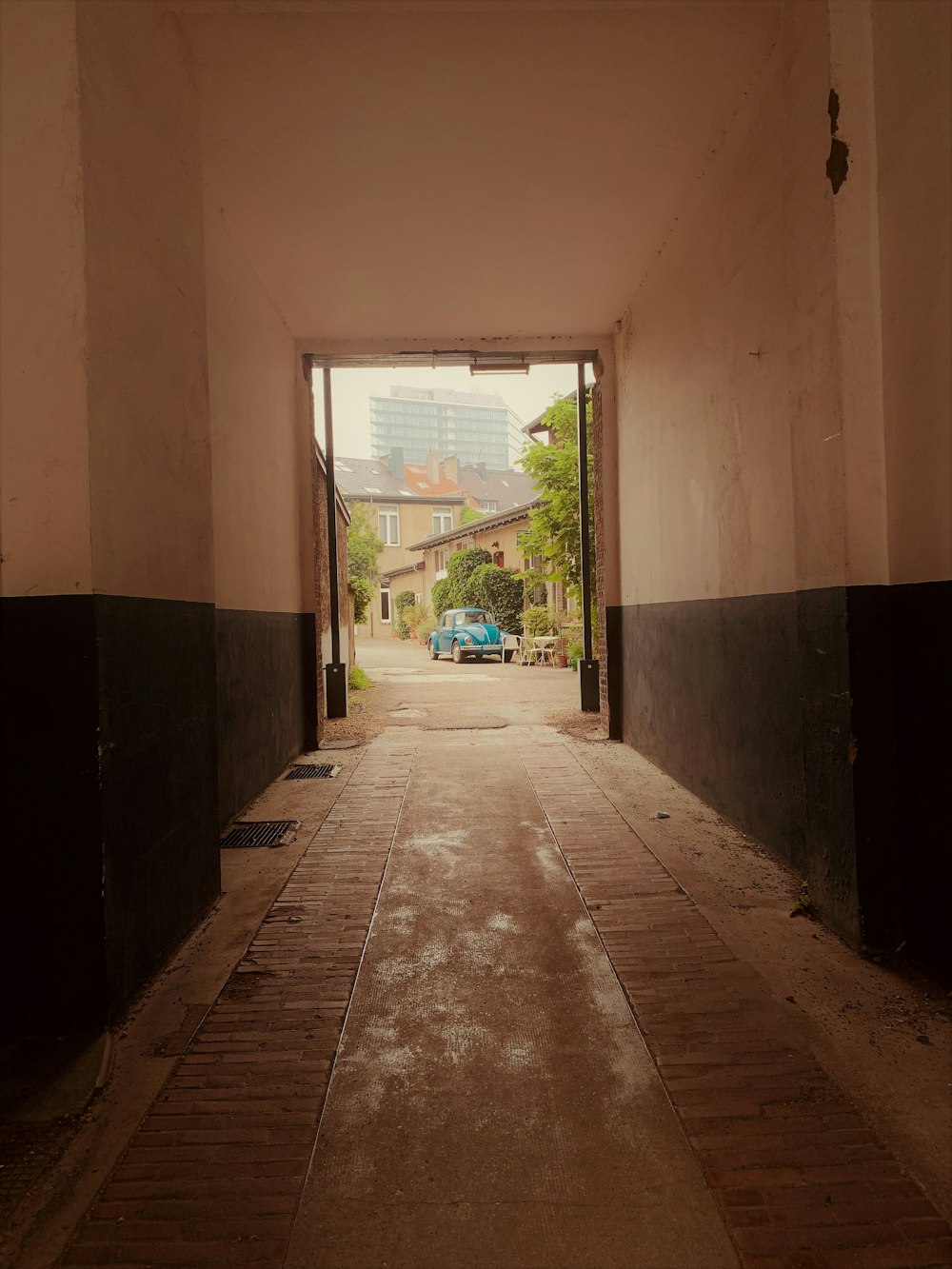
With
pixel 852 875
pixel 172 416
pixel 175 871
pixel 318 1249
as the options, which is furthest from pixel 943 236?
pixel 175 871

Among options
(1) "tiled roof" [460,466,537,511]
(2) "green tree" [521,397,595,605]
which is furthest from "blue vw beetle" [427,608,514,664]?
(1) "tiled roof" [460,466,537,511]

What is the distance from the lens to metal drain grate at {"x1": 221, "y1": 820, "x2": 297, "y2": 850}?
4.35 metres

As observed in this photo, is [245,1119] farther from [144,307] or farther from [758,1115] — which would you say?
[144,307]

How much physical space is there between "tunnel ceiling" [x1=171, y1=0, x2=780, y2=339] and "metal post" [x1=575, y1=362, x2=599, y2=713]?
8.17 feet

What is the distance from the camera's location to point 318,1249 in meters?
1.52

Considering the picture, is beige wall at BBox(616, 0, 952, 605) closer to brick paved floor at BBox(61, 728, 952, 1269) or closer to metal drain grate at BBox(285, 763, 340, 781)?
brick paved floor at BBox(61, 728, 952, 1269)

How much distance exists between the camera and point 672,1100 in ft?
6.47

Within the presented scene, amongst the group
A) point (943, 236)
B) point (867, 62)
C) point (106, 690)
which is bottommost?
point (106, 690)

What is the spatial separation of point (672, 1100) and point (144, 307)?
123 inches

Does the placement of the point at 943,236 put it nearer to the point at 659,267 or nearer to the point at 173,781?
the point at 173,781

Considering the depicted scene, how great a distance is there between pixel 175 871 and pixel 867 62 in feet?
13.2

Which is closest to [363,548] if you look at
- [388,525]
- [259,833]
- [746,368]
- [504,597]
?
[388,525]

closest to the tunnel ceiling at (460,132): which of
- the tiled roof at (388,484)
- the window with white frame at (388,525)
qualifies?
the window with white frame at (388,525)

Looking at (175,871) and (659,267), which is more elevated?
(659,267)
